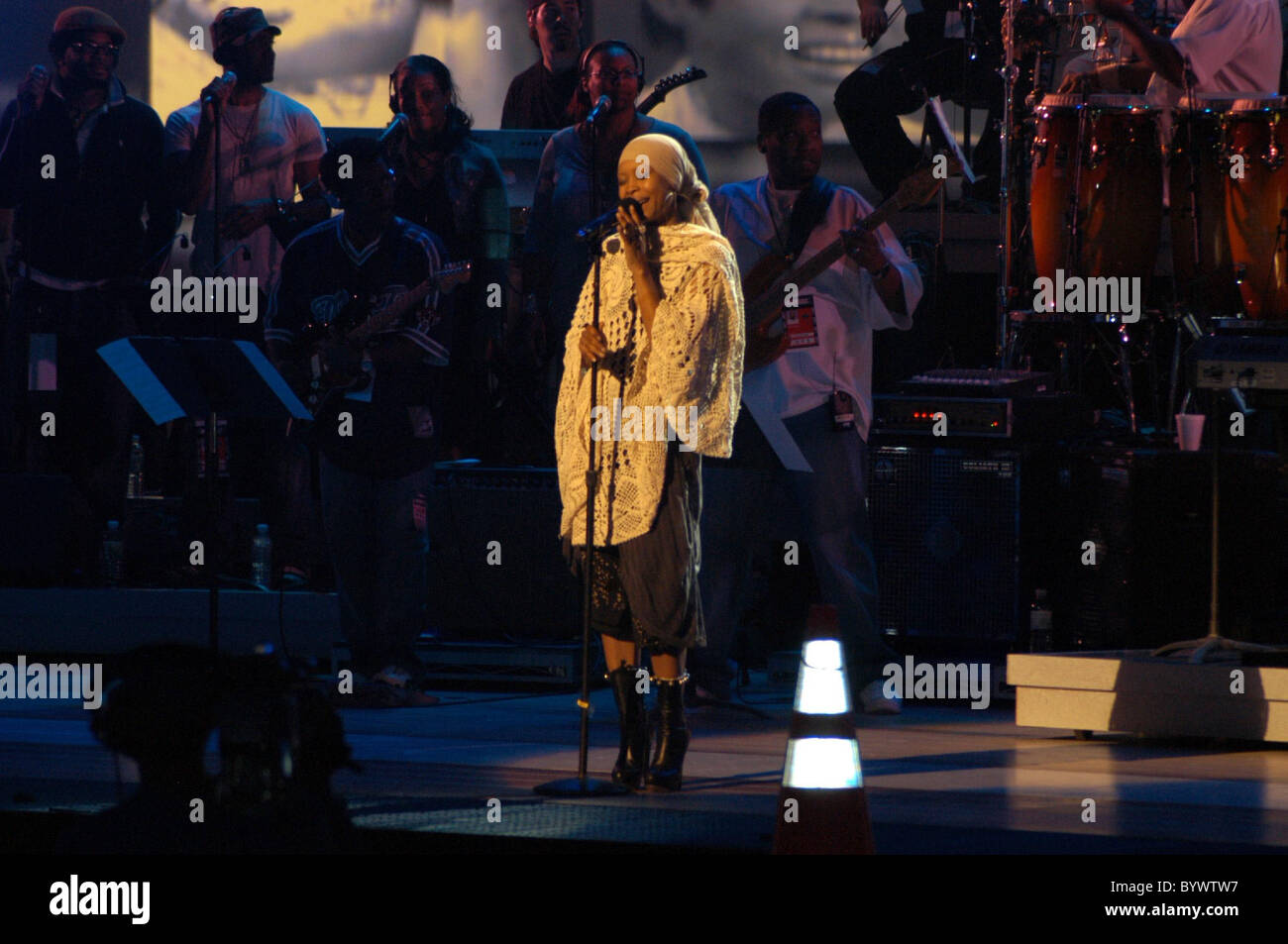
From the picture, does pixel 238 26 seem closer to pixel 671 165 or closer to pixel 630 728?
pixel 671 165

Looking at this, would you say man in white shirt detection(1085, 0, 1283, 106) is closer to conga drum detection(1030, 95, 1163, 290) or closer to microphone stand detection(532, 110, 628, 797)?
conga drum detection(1030, 95, 1163, 290)

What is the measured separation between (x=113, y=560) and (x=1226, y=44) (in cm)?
497

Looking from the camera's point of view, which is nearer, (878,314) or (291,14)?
(878,314)

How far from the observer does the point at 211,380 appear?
6.61 metres

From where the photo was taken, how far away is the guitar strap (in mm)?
7336

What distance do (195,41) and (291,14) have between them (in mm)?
495

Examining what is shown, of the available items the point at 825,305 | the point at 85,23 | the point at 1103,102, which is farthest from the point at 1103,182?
the point at 85,23

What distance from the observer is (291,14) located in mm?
10555

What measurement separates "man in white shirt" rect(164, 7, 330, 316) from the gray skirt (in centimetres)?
420

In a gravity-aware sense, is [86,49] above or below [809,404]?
above
